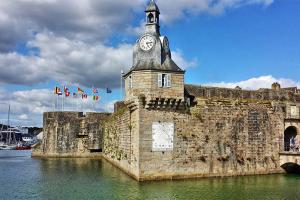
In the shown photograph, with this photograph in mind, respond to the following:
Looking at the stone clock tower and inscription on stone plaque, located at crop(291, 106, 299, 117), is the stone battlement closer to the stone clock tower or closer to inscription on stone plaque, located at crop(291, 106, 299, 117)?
the stone clock tower

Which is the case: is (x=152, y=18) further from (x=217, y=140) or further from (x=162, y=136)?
(x=217, y=140)

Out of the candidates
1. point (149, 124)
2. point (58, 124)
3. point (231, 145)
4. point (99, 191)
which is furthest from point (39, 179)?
point (58, 124)

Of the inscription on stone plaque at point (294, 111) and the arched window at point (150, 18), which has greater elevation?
the arched window at point (150, 18)

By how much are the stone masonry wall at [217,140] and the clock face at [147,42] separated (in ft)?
15.0

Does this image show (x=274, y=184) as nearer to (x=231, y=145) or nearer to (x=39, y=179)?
(x=231, y=145)

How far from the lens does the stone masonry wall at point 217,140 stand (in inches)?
984

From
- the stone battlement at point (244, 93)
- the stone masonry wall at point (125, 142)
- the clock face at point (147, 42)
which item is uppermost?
the clock face at point (147, 42)

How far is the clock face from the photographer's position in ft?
86.4

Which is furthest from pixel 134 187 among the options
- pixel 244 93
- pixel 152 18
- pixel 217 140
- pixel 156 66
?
pixel 244 93

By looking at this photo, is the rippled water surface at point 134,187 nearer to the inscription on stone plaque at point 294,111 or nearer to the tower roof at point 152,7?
the inscription on stone plaque at point 294,111

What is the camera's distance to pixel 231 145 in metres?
27.5

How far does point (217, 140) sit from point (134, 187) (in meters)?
7.71

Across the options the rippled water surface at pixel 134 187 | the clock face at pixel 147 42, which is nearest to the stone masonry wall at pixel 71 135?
the rippled water surface at pixel 134 187

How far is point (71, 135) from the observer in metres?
45.5
